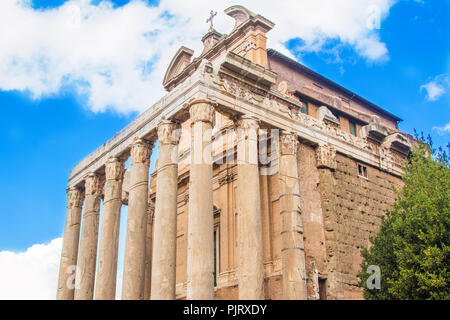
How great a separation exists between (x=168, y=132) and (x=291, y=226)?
514 cm

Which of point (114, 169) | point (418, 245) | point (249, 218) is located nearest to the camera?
point (418, 245)

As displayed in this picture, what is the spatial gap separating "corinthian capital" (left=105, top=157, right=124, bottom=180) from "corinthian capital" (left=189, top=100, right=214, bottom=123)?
17.1ft

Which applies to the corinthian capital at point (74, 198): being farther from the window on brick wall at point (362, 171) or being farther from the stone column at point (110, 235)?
the window on brick wall at point (362, 171)

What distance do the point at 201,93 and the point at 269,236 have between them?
559 cm

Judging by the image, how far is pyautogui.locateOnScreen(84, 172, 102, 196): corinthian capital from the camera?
67.4 ft

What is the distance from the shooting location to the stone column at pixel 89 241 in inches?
742

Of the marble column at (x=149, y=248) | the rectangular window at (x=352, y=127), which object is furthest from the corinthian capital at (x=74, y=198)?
the rectangular window at (x=352, y=127)

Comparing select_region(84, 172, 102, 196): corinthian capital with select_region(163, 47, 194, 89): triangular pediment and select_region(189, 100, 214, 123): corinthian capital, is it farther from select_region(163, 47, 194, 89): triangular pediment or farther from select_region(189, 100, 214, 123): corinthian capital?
select_region(189, 100, 214, 123): corinthian capital

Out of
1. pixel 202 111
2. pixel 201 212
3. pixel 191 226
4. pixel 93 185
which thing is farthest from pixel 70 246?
pixel 202 111

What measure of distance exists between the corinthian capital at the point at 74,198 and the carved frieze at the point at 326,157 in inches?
416

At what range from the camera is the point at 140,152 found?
700 inches

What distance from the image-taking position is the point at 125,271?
15961 millimetres

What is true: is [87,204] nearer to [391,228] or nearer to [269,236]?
[269,236]

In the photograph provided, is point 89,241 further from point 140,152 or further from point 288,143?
point 288,143
